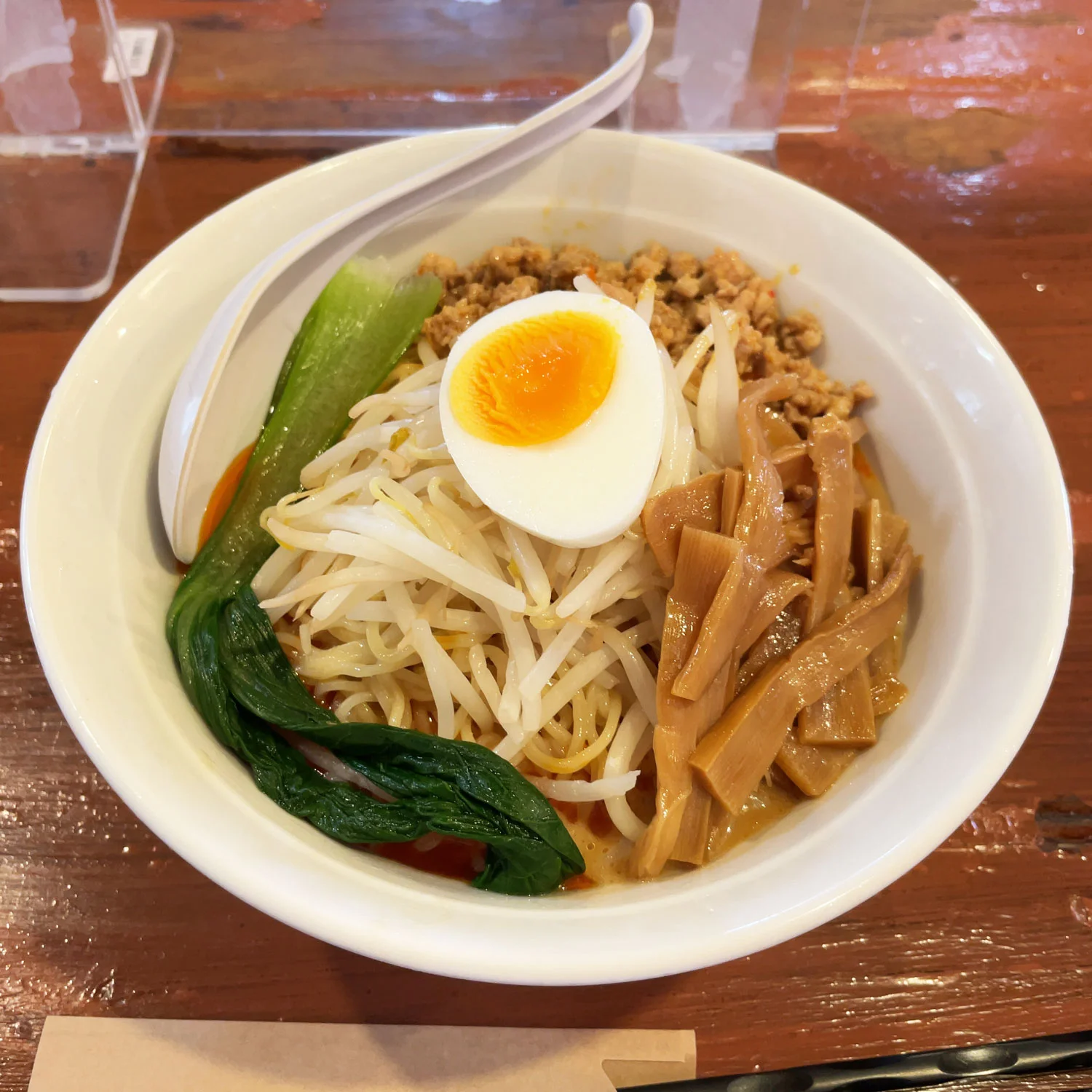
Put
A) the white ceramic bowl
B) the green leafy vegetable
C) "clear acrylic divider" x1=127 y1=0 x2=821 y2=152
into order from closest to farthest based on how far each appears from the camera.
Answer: the white ceramic bowl, the green leafy vegetable, "clear acrylic divider" x1=127 y1=0 x2=821 y2=152

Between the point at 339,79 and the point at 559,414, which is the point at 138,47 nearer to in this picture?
the point at 339,79

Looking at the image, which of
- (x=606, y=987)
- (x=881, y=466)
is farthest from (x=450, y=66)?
(x=606, y=987)

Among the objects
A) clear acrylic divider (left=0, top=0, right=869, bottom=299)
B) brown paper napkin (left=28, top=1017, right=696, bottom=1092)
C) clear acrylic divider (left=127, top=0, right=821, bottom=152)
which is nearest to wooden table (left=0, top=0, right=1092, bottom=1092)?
brown paper napkin (left=28, top=1017, right=696, bottom=1092)

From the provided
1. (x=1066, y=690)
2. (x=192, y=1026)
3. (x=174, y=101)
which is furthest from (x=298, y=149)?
(x=1066, y=690)

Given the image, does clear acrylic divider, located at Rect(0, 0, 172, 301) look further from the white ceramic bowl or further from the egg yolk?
the egg yolk

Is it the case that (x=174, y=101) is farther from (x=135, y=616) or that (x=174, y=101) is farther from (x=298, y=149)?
(x=135, y=616)

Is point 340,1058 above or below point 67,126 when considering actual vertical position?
below

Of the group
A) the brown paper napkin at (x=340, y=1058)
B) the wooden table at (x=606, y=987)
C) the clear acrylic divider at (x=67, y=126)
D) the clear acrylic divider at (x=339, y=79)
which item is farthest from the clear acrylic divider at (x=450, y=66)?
the brown paper napkin at (x=340, y=1058)
